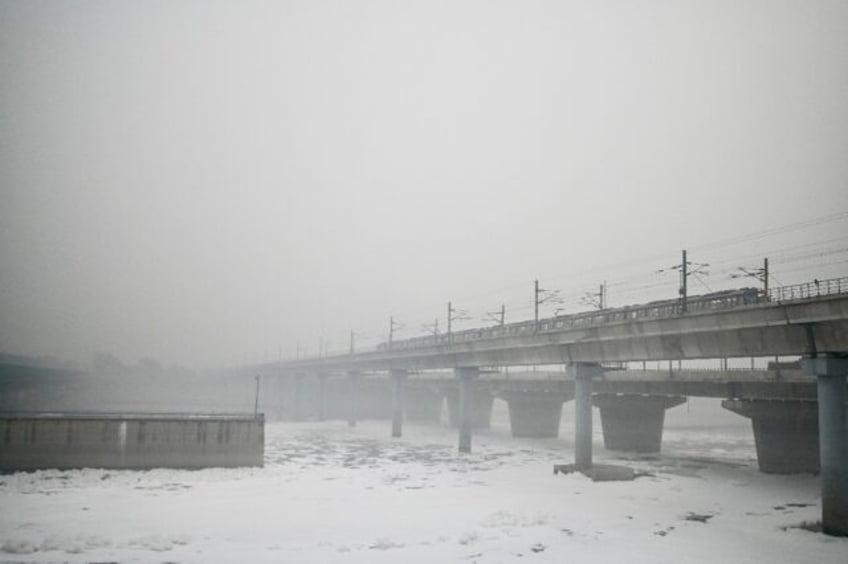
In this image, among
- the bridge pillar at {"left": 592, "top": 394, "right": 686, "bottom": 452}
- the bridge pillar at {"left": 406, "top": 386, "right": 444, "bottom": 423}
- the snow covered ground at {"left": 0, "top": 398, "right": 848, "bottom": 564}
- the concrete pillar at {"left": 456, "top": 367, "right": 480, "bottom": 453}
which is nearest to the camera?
the snow covered ground at {"left": 0, "top": 398, "right": 848, "bottom": 564}

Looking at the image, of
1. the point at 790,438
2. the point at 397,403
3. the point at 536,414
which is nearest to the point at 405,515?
the point at 790,438

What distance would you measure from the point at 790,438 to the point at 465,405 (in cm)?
2822

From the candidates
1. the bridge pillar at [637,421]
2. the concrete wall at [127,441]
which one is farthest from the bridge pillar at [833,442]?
the bridge pillar at [637,421]

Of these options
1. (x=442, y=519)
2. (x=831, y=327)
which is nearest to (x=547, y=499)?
(x=442, y=519)

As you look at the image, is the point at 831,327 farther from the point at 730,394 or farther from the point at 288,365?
the point at 288,365

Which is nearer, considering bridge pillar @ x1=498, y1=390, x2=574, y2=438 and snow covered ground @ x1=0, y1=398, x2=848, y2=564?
snow covered ground @ x1=0, y1=398, x2=848, y2=564

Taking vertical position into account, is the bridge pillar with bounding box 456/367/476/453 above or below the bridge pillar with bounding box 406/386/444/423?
above

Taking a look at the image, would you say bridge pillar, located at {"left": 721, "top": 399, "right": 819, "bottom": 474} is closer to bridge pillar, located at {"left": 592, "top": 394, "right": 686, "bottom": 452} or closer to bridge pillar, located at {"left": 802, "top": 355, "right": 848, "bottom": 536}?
bridge pillar, located at {"left": 592, "top": 394, "right": 686, "bottom": 452}

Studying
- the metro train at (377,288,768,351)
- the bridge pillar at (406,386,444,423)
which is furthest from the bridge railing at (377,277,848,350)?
the bridge pillar at (406,386,444,423)

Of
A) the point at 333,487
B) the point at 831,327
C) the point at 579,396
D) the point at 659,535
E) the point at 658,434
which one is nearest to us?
the point at 659,535

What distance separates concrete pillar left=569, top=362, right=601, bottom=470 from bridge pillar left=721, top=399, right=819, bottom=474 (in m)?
15.8

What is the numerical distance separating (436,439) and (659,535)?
2051 inches

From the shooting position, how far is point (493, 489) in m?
34.9

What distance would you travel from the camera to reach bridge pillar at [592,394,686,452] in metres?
63.6
